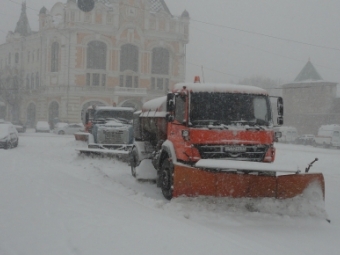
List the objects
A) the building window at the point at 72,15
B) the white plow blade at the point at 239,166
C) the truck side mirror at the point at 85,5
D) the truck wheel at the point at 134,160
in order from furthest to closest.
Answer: the building window at the point at 72,15 → the truck side mirror at the point at 85,5 → the truck wheel at the point at 134,160 → the white plow blade at the point at 239,166

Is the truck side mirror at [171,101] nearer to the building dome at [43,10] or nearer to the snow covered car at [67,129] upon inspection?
the snow covered car at [67,129]

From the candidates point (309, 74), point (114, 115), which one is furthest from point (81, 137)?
point (309, 74)

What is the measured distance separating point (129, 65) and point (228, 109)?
48259 mm

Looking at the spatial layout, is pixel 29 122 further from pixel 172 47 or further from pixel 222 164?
pixel 222 164

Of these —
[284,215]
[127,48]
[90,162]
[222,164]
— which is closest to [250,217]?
[284,215]

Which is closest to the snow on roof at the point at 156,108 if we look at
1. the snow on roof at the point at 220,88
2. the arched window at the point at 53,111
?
the snow on roof at the point at 220,88

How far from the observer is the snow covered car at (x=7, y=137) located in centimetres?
2038

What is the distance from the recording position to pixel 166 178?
8961 millimetres

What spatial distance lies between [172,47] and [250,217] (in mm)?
50351

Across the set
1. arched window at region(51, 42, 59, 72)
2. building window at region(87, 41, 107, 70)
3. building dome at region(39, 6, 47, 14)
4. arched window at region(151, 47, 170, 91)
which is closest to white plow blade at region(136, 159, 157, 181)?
building window at region(87, 41, 107, 70)

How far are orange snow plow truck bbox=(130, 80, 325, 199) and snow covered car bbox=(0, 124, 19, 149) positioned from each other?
44.1ft

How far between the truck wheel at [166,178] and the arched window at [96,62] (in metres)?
46.2

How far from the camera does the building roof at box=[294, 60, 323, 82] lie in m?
64.7

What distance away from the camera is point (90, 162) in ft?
49.1
